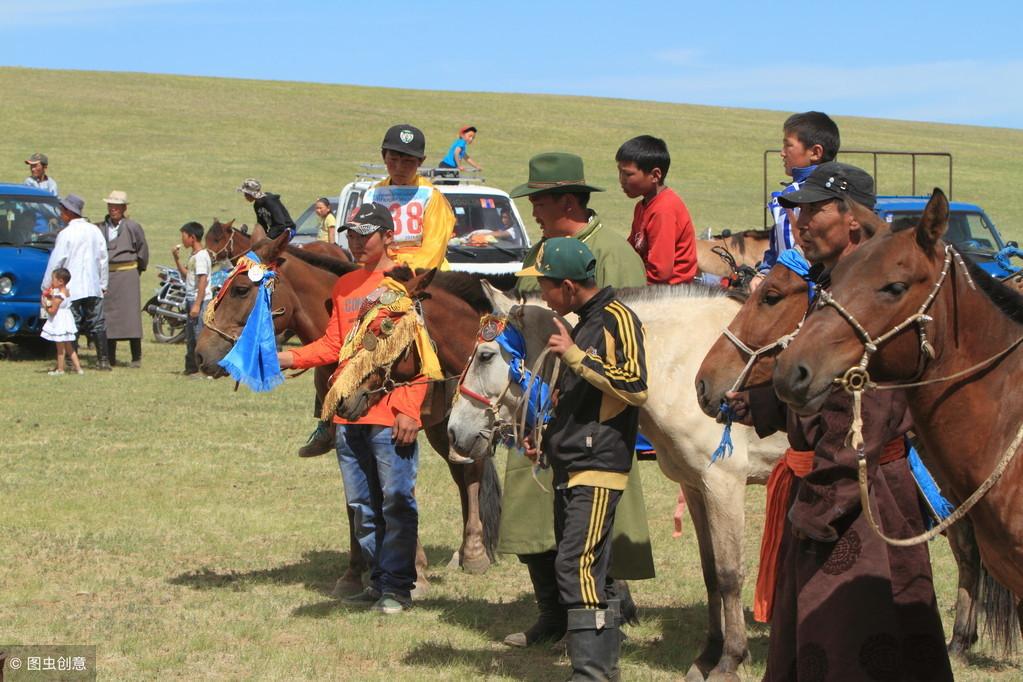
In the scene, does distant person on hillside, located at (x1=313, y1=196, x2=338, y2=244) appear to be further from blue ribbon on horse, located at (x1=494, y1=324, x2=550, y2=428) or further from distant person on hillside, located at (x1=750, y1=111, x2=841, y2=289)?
distant person on hillside, located at (x1=750, y1=111, x2=841, y2=289)

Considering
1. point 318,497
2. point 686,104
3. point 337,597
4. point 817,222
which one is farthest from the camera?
point 686,104

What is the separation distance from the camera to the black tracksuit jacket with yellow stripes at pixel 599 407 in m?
5.02

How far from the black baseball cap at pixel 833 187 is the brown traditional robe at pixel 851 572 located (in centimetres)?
65

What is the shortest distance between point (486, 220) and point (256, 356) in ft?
33.3

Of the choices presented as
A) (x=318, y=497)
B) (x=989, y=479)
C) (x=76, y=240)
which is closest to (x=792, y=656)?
(x=989, y=479)

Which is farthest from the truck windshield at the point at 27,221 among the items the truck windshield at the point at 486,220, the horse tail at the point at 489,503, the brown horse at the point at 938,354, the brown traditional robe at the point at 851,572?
the brown horse at the point at 938,354

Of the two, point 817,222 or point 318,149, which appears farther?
point 318,149

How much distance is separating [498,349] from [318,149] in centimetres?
4287

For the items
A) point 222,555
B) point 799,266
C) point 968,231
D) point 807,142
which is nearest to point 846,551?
point 799,266

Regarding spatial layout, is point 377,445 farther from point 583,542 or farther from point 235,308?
point 583,542

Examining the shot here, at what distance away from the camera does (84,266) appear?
16.2m

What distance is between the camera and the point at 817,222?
13.6ft

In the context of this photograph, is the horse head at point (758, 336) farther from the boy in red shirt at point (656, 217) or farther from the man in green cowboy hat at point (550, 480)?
the boy in red shirt at point (656, 217)

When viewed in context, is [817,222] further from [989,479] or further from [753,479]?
[753,479]
